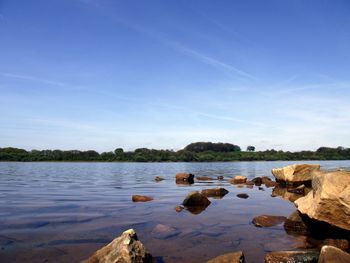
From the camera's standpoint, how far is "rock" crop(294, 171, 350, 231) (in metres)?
10.0

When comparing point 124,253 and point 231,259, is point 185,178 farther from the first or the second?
point 124,253

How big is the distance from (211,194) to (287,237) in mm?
12297

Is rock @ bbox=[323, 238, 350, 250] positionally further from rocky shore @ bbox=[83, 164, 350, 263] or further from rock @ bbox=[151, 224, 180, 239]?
rock @ bbox=[151, 224, 180, 239]

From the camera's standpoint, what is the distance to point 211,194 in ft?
78.3

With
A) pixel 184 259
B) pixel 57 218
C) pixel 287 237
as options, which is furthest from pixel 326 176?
pixel 57 218

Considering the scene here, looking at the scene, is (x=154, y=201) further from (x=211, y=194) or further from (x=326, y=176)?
(x=326, y=176)

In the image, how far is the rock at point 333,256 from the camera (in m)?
7.98

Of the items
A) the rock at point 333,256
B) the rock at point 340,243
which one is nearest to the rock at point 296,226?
the rock at point 340,243

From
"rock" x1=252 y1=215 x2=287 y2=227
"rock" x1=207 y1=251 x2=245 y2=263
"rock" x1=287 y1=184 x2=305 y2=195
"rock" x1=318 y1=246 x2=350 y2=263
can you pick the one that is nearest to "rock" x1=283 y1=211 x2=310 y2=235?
"rock" x1=252 y1=215 x2=287 y2=227

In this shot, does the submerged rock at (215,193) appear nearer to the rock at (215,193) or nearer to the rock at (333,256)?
the rock at (215,193)

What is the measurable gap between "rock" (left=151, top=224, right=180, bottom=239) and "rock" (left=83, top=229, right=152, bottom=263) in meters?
2.76

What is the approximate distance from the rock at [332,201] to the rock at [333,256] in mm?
1986

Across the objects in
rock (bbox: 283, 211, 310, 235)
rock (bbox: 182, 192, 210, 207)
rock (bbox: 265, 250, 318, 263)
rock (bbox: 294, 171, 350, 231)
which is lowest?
rock (bbox: 265, 250, 318, 263)

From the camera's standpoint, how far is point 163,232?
40.3 ft
